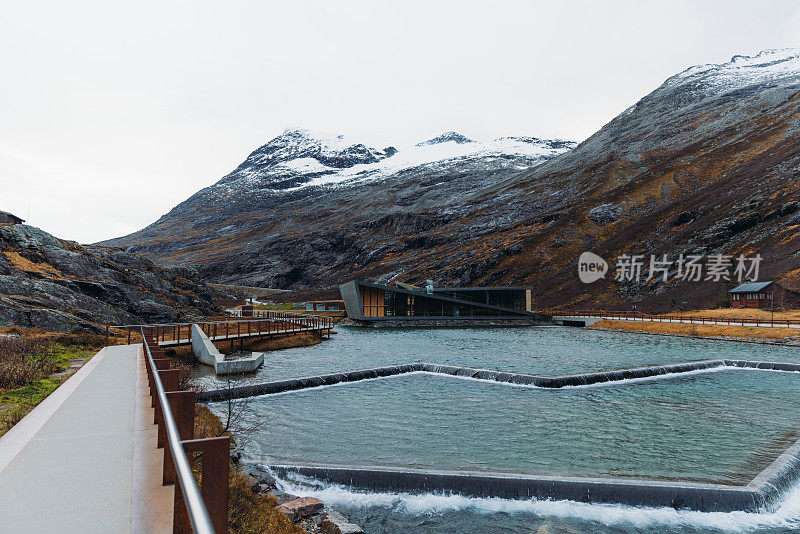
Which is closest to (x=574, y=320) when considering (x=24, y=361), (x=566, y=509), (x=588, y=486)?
(x=588, y=486)

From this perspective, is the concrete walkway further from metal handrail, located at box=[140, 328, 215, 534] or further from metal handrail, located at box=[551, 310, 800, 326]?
metal handrail, located at box=[551, 310, 800, 326]

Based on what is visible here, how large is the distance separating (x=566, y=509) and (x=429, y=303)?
2710 inches

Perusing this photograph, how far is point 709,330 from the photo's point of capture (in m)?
54.4

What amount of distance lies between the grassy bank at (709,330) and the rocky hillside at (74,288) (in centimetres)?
5975

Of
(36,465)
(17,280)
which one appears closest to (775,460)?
(36,465)

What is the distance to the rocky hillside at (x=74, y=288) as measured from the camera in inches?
1275

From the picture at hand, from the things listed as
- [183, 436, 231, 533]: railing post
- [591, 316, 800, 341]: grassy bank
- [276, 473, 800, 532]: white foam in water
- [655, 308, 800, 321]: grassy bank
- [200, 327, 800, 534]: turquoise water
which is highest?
[183, 436, 231, 533]: railing post

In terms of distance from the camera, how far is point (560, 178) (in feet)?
591

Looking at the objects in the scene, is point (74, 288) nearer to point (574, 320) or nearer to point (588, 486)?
point (588, 486)

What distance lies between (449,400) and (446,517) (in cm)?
1128

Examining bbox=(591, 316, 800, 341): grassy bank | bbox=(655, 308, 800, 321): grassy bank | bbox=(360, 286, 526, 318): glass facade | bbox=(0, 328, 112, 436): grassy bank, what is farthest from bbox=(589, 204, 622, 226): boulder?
bbox=(0, 328, 112, 436): grassy bank

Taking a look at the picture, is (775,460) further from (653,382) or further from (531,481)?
(653,382)

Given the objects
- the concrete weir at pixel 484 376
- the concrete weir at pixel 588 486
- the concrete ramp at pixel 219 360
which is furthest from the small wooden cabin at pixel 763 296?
the concrete ramp at pixel 219 360

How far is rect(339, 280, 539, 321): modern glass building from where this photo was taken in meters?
79.5
